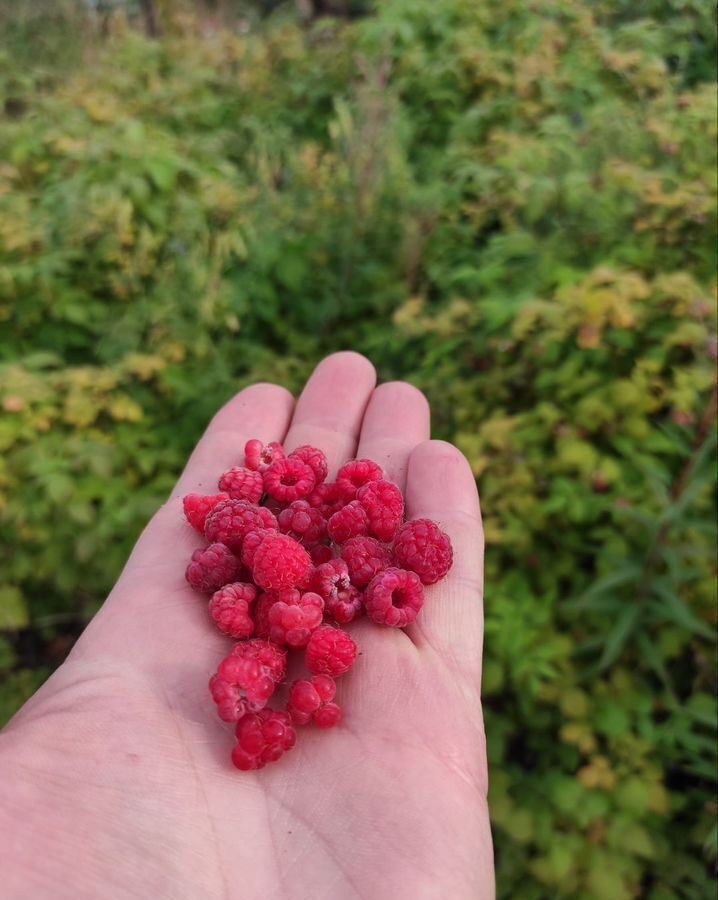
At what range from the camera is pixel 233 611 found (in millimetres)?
2139

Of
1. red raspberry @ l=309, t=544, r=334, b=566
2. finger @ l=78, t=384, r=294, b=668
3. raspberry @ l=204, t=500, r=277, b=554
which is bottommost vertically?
red raspberry @ l=309, t=544, r=334, b=566

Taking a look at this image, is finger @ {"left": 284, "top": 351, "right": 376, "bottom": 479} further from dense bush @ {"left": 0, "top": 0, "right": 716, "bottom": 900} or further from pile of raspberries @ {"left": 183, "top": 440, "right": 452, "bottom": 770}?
dense bush @ {"left": 0, "top": 0, "right": 716, "bottom": 900}

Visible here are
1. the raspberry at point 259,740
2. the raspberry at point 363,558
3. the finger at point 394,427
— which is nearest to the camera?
the raspberry at point 259,740

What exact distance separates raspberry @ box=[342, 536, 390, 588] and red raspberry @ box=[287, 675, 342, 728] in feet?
1.37

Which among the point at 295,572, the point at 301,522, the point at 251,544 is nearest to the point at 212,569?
the point at 251,544

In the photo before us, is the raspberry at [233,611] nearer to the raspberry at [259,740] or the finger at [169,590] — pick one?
the finger at [169,590]

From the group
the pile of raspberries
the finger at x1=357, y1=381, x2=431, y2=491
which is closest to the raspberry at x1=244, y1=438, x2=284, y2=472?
the pile of raspberries

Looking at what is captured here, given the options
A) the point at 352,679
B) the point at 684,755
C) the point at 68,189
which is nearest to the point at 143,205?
the point at 68,189

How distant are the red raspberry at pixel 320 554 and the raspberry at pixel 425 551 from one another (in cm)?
29

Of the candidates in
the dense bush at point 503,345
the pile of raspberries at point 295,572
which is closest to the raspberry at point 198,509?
the pile of raspberries at point 295,572

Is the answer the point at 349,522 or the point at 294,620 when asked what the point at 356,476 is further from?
the point at 294,620

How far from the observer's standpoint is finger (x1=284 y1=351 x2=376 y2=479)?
3.03m

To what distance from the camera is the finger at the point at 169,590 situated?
2127 mm

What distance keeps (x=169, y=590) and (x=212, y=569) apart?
0.17m
